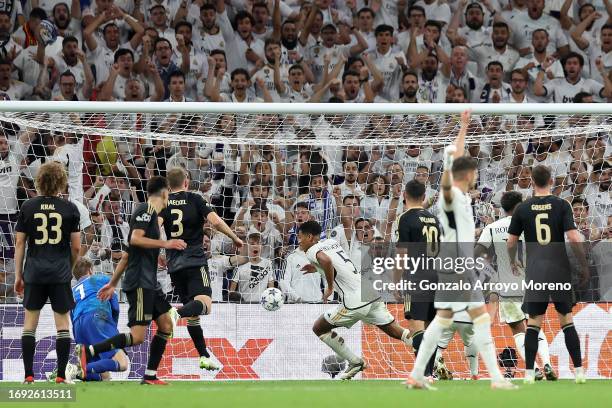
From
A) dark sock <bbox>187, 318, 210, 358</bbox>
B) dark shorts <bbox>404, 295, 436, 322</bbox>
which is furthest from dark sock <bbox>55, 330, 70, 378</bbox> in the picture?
dark shorts <bbox>404, 295, 436, 322</bbox>

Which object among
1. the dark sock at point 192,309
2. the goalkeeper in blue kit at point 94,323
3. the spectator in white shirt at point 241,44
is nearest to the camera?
the dark sock at point 192,309

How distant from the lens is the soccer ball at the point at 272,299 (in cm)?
1362

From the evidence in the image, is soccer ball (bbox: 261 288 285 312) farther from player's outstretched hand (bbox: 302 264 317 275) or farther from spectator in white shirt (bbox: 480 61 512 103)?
spectator in white shirt (bbox: 480 61 512 103)

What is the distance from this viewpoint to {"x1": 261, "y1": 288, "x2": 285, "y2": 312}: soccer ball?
13.6m

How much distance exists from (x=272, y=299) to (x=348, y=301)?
43.2 inches

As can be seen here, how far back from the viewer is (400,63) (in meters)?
17.8

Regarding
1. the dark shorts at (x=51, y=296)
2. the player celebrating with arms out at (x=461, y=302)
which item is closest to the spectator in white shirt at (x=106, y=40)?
the dark shorts at (x=51, y=296)

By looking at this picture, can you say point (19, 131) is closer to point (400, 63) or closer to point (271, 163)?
point (271, 163)

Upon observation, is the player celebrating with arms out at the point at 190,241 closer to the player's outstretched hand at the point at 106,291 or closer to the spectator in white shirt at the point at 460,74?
the player's outstretched hand at the point at 106,291

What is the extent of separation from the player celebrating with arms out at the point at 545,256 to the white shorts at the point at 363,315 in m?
2.37

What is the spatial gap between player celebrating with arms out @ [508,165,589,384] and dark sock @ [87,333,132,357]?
4057 millimetres

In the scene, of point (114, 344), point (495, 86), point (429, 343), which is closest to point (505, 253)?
point (429, 343)

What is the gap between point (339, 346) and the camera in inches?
517

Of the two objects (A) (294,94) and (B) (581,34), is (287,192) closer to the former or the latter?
(A) (294,94)
